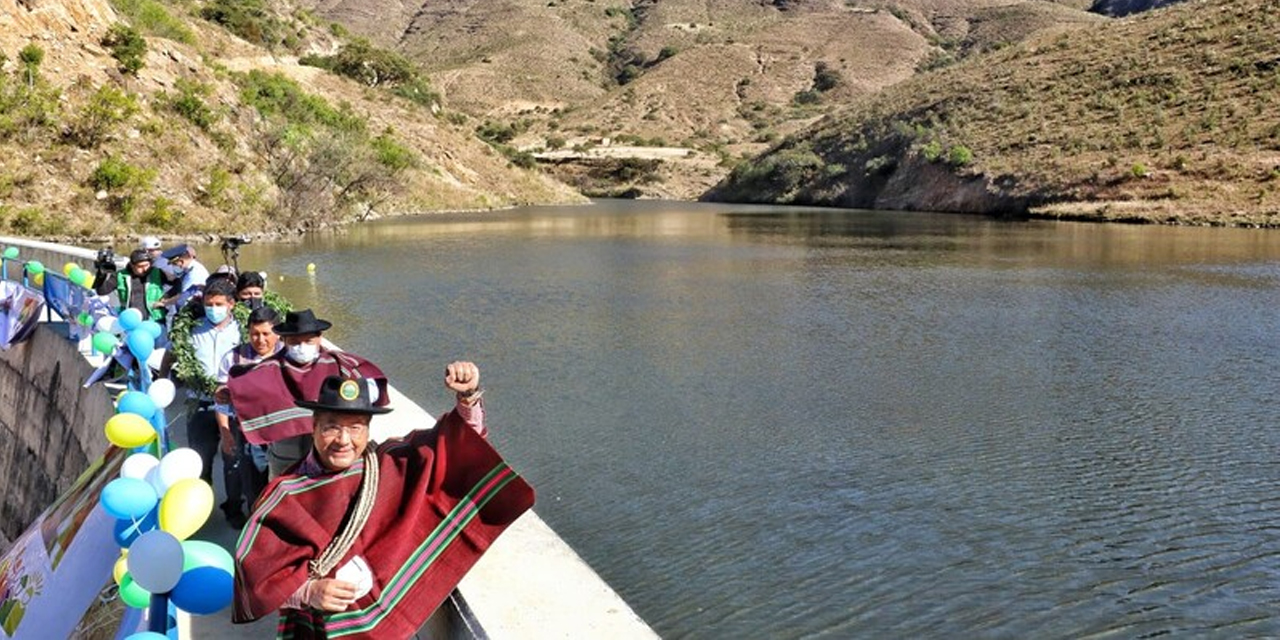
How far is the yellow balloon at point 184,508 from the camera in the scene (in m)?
3.00

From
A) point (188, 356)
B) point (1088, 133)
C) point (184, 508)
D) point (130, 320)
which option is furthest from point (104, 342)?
point (1088, 133)

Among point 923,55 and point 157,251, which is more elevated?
point 923,55

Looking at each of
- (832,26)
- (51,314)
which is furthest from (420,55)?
(51,314)

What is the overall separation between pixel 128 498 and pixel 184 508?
0.31 metres

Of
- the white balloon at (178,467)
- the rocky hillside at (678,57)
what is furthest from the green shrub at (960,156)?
the white balloon at (178,467)

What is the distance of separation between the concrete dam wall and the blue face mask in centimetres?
257

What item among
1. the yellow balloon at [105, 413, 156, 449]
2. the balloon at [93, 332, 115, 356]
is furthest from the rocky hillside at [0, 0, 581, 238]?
the yellow balloon at [105, 413, 156, 449]

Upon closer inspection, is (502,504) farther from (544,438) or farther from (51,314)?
(51,314)

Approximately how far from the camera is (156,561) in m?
2.74

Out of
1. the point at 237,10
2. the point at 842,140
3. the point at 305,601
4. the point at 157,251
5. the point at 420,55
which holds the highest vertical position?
the point at 420,55

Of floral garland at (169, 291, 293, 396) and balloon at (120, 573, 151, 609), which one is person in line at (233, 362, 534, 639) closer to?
balloon at (120, 573, 151, 609)

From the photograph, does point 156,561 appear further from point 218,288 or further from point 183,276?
point 183,276

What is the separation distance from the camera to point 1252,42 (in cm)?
5572

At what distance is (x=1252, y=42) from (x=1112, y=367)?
53.1 meters
